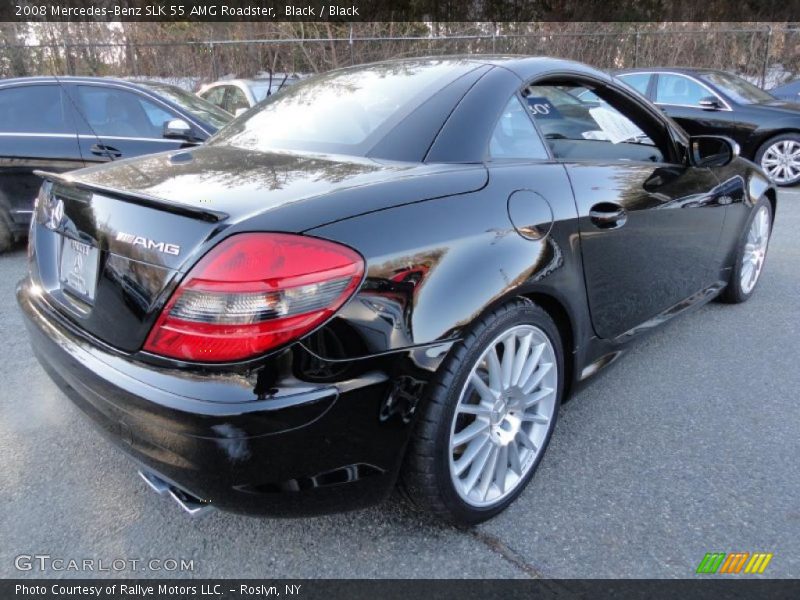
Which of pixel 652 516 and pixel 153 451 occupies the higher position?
pixel 153 451

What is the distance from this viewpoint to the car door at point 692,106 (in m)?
7.90

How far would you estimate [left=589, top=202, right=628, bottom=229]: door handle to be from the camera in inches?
89.3

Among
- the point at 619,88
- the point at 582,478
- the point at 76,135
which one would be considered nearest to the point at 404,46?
the point at 76,135

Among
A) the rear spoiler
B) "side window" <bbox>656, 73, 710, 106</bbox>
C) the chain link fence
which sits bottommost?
the rear spoiler

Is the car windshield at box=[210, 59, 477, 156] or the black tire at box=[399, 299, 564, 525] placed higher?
the car windshield at box=[210, 59, 477, 156]

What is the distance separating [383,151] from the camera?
6.67ft

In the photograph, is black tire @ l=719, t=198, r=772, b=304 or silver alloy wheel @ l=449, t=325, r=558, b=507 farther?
black tire @ l=719, t=198, r=772, b=304

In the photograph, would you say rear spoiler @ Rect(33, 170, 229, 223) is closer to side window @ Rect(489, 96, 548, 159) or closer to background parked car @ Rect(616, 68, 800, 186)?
side window @ Rect(489, 96, 548, 159)

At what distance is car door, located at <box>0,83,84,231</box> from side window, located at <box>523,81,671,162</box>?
13.5ft

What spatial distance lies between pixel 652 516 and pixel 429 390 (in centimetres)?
97

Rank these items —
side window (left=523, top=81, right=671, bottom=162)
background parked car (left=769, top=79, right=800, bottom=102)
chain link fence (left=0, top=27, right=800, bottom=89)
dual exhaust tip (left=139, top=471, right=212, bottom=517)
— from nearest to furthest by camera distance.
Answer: dual exhaust tip (left=139, top=471, right=212, bottom=517) < side window (left=523, top=81, right=671, bottom=162) < background parked car (left=769, top=79, right=800, bottom=102) < chain link fence (left=0, top=27, right=800, bottom=89)

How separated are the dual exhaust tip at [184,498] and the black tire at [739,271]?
329cm

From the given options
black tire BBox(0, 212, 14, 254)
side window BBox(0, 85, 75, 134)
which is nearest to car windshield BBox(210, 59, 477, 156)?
side window BBox(0, 85, 75, 134)

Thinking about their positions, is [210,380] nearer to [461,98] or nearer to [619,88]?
[461,98]
